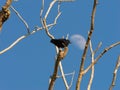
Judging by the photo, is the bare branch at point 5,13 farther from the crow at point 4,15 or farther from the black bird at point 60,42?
the black bird at point 60,42

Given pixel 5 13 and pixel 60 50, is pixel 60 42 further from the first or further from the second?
pixel 5 13

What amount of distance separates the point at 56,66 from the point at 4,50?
185 cm

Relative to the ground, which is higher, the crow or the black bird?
the crow

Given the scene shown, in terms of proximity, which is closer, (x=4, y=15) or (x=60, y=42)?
(x=60, y=42)

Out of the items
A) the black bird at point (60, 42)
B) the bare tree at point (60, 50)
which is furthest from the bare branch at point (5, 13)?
the black bird at point (60, 42)

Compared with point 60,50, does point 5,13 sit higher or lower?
higher

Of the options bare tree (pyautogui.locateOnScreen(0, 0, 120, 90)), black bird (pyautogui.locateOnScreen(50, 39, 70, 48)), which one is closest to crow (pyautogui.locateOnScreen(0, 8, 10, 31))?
bare tree (pyautogui.locateOnScreen(0, 0, 120, 90))

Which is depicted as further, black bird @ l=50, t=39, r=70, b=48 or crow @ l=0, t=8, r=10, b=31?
crow @ l=0, t=8, r=10, b=31

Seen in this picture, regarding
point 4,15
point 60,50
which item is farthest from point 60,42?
point 4,15

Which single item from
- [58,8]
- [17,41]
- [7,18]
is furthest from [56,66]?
[58,8]

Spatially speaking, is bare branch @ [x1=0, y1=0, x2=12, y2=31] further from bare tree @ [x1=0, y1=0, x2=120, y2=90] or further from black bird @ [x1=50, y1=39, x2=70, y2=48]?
black bird @ [x1=50, y1=39, x2=70, y2=48]

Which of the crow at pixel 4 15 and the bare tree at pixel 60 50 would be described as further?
the crow at pixel 4 15

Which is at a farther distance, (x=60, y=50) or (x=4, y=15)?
(x=4, y=15)

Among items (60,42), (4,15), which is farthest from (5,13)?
(60,42)
